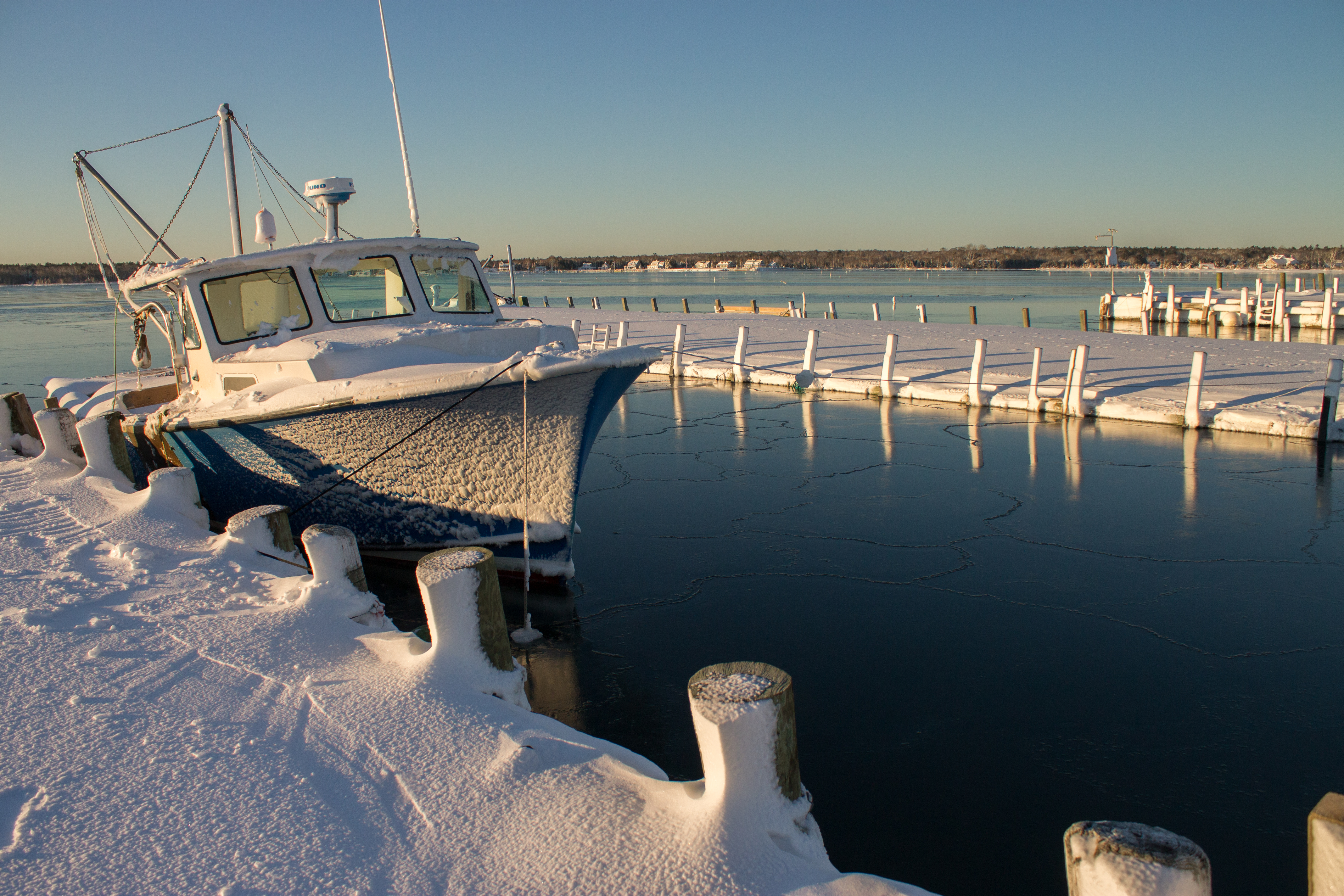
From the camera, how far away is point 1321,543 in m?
7.79

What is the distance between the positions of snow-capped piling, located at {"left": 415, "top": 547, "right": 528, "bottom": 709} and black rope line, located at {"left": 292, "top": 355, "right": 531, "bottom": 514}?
8.85ft

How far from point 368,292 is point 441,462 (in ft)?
9.07

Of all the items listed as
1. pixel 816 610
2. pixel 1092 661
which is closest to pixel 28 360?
pixel 816 610

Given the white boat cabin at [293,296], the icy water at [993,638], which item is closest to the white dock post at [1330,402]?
the icy water at [993,638]

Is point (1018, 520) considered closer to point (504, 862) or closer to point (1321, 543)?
point (1321, 543)

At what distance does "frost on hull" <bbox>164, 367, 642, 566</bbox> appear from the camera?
22.0ft

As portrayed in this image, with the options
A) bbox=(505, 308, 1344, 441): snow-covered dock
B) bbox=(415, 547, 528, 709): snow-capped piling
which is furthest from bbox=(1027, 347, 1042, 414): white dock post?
bbox=(415, 547, 528, 709): snow-capped piling

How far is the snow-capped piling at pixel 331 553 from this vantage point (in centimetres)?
482

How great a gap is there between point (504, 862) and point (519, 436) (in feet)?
14.4

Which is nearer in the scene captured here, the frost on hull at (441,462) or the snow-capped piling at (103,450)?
the frost on hull at (441,462)

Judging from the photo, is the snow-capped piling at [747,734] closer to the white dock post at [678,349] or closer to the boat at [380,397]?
the boat at [380,397]

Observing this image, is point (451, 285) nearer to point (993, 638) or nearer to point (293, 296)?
point (293, 296)

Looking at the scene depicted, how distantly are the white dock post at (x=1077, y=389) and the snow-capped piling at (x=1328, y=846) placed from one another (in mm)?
12850

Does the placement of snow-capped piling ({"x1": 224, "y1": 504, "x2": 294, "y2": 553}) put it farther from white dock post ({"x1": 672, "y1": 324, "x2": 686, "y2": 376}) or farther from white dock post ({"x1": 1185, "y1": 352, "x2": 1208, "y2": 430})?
white dock post ({"x1": 672, "y1": 324, "x2": 686, "y2": 376})
